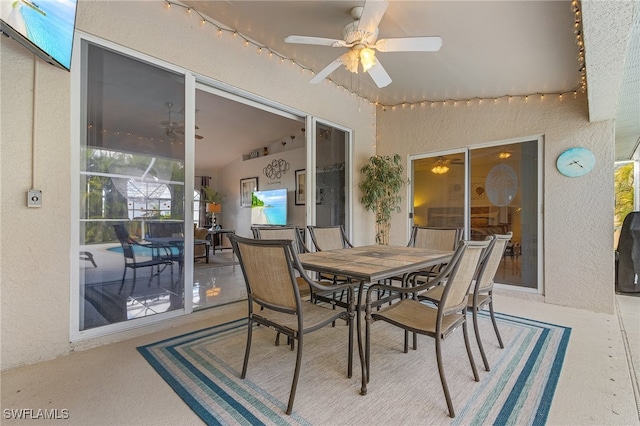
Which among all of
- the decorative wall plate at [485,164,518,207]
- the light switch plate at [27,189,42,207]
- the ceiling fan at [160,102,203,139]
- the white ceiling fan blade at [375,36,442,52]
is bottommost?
the light switch plate at [27,189,42,207]

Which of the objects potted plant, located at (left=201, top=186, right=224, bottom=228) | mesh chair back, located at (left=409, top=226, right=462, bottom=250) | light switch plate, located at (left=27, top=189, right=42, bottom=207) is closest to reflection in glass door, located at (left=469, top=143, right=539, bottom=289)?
mesh chair back, located at (left=409, top=226, right=462, bottom=250)

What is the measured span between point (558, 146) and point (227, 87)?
381cm

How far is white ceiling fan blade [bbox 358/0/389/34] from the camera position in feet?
6.19

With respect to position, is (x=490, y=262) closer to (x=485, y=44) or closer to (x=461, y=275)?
(x=461, y=275)

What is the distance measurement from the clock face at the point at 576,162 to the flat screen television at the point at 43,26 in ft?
15.4

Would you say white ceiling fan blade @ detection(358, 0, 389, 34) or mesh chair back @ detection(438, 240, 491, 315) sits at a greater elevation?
white ceiling fan blade @ detection(358, 0, 389, 34)

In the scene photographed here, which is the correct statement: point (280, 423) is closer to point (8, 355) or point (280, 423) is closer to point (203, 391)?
point (203, 391)

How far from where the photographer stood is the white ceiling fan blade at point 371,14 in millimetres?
1887

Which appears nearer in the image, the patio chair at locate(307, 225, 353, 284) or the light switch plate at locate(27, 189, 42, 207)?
the light switch plate at locate(27, 189, 42, 207)

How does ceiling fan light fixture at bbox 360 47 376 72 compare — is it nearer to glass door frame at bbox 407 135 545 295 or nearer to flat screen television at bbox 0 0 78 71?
flat screen television at bbox 0 0 78 71

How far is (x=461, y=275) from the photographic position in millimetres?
1647

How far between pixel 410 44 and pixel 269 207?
17.9 ft

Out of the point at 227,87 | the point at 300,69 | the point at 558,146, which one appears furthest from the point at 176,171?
the point at 558,146

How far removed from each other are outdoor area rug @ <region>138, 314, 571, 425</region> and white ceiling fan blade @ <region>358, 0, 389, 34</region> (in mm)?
2399
